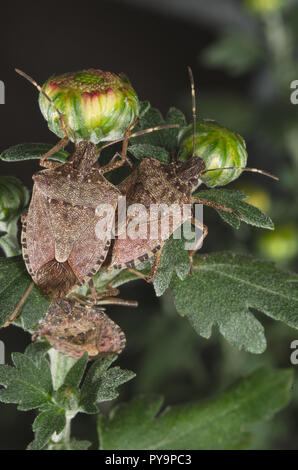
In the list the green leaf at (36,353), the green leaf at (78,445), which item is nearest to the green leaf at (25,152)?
the green leaf at (36,353)

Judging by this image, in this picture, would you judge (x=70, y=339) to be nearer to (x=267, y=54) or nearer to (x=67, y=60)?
(x=267, y=54)

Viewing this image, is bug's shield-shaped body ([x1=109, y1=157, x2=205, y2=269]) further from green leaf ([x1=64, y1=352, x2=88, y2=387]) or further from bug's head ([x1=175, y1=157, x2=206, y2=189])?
green leaf ([x1=64, y1=352, x2=88, y2=387])

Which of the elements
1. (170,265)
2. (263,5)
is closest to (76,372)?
(170,265)

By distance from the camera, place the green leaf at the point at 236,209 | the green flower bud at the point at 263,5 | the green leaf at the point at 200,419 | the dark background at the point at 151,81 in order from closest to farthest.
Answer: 1. the green leaf at the point at 236,209
2. the green leaf at the point at 200,419
3. the dark background at the point at 151,81
4. the green flower bud at the point at 263,5

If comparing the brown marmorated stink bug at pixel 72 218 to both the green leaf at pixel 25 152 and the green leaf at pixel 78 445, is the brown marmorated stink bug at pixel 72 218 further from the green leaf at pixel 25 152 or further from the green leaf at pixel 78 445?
the green leaf at pixel 78 445

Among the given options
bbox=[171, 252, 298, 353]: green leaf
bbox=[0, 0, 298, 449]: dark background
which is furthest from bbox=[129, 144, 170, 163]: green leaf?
bbox=[0, 0, 298, 449]: dark background

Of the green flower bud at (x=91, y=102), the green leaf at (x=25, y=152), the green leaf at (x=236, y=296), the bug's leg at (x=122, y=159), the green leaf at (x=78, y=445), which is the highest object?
the green flower bud at (x=91, y=102)

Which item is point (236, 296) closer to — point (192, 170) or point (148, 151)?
point (192, 170)

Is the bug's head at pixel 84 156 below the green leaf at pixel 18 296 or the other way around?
the other way around
